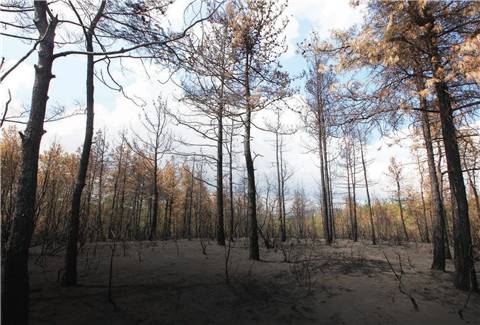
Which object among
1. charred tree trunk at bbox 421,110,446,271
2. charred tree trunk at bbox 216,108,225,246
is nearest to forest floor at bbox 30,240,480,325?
charred tree trunk at bbox 421,110,446,271

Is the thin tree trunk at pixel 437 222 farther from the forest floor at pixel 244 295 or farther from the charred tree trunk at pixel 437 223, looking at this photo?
the forest floor at pixel 244 295

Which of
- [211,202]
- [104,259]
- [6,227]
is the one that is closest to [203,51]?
[6,227]

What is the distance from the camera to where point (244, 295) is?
17.6ft

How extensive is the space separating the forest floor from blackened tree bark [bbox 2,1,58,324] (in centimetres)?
99

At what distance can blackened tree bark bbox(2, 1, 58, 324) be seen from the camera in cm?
319

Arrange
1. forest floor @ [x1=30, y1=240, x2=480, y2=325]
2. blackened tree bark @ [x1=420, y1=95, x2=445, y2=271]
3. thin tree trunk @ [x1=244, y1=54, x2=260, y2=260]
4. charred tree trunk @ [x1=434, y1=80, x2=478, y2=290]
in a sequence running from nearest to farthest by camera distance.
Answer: forest floor @ [x1=30, y1=240, x2=480, y2=325]
charred tree trunk @ [x1=434, y1=80, x2=478, y2=290]
blackened tree bark @ [x1=420, y1=95, x2=445, y2=271]
thin tree trunk @ [x1=244, y1=54, x2=260, y2=260]

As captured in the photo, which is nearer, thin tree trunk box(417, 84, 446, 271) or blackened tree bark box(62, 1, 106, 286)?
blackened tree bark box(62, 1, 106, 286)

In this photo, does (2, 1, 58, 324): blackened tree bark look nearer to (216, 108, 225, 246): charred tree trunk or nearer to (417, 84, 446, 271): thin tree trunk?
(216, 108, 225, 246): charred tree trunk

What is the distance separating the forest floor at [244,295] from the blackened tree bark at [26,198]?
99 cm

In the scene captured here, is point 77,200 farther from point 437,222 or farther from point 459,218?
point 437,222

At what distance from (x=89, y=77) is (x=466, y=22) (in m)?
7.93

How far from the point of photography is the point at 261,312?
4.77 metres

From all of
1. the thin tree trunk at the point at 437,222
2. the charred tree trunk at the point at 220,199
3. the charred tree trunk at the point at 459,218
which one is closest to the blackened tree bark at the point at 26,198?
the charred tree trunk at the point at 459,218

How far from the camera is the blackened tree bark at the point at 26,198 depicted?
10.5 feet
